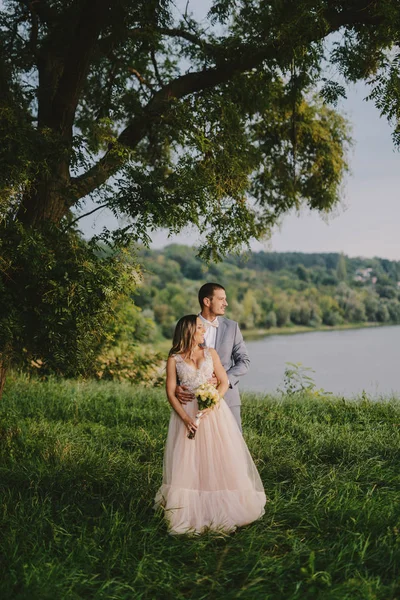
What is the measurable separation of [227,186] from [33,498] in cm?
358

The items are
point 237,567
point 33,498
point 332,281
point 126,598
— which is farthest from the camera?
point 332,281

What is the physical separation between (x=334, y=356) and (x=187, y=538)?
19096 mm

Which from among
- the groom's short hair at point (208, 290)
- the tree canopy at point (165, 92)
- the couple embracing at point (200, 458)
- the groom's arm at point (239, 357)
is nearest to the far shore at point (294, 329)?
the tree canopy at point (165, 92)

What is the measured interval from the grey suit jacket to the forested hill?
21753 millimetres

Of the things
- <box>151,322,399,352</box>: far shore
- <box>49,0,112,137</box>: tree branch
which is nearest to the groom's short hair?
<box>49,0,112,137</box>: tree branch

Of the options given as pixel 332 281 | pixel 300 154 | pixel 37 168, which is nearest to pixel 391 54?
pixel 300 154

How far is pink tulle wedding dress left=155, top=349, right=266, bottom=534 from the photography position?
3.99m

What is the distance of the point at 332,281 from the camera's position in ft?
131

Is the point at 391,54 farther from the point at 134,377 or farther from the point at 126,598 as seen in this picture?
the point at 134,377

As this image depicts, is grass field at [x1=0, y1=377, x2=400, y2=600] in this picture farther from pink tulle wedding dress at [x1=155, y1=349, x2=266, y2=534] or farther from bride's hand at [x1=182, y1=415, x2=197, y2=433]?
bride's hand at [x1=182, y1=415, x2=197, y2=433]

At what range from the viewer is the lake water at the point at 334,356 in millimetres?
16506

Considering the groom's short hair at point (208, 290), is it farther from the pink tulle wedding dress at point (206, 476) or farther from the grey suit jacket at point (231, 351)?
the pink tulle wedding dress at point (206, 476)

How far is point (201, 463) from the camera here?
13.4 ft

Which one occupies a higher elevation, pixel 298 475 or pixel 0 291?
pixel 0 291
